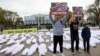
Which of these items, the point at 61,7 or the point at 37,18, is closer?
the point at 61,7

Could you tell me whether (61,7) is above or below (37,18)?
above

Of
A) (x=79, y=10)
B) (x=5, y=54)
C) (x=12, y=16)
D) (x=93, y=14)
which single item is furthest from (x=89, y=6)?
(x=5, y=54)

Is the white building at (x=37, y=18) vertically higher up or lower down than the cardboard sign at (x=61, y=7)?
lower down

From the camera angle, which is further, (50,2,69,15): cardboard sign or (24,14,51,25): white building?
(24,14,51,25): white building

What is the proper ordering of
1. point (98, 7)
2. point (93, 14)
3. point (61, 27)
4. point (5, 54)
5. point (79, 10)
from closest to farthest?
1. point (61, 27)
2. point (5, 54)
3. point (79, 10)
4. point (98, 7)
5. point (93, 14)

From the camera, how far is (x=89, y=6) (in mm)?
107500

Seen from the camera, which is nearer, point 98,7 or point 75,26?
point 75,26

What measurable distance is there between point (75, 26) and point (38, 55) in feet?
6.64

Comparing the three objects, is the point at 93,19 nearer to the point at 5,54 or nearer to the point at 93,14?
the point at 93,14

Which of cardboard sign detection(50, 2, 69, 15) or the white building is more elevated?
cardboard sign detection(50, 2, 69, 15)

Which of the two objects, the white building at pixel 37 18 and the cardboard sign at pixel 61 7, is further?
the white building at pixel 37 18

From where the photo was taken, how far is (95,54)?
43.2 feet

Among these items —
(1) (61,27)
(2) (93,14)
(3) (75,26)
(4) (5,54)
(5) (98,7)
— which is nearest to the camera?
(1) (61,27)

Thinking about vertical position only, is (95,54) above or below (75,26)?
below
